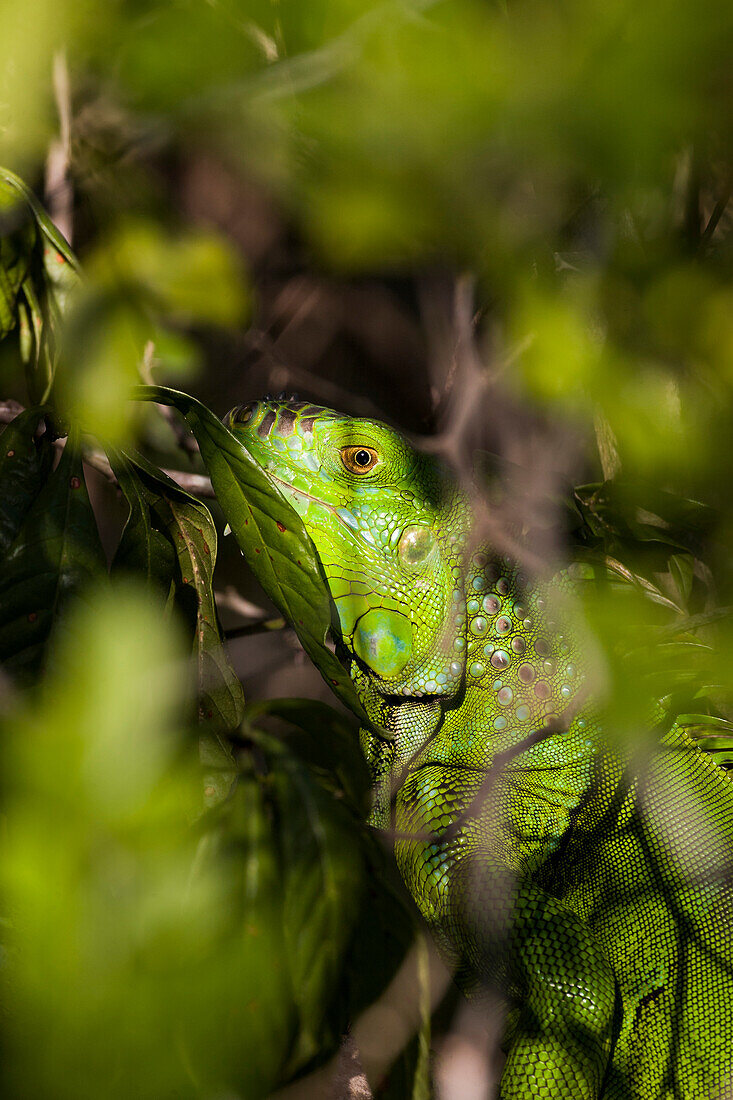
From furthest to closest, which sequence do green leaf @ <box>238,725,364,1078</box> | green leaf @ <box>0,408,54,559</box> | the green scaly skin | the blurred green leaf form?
the blurred green leaf, the green scaly skin, green leaf @ <box>0,408,54,559</box>, green leaf @ <box>238,725,364,1078</box>

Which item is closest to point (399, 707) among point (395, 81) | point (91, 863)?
point (91, 863)

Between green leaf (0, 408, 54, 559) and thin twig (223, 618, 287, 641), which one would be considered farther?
thin twig (223, 618, 287, 641)

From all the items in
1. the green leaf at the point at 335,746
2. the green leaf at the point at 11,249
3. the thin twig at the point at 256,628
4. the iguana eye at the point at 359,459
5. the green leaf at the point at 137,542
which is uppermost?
the green leaf at the point at 11,249

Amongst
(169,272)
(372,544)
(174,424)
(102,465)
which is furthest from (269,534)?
(169,272)

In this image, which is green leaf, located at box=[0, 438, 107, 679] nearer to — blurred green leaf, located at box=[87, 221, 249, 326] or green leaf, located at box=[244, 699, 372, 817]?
green leaf, located at box=[244, 699, 372, 817]

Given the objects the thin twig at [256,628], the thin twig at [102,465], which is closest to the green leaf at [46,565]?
the thin twig at [102,465]

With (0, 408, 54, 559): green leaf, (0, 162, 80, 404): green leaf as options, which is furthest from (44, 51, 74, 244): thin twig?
(0, 408, 54, 559): green leaf

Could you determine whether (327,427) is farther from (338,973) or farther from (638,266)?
(338,973)

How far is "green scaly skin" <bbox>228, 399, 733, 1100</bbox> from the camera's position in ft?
3.62

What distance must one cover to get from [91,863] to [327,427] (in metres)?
0.91

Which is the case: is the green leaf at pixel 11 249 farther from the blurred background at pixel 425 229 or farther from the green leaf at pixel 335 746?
the green leaf at pixel 335 746

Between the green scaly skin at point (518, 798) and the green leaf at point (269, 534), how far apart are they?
1.60 feet

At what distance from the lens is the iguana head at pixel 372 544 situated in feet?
4.22

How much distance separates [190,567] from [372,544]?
19.5 inches
